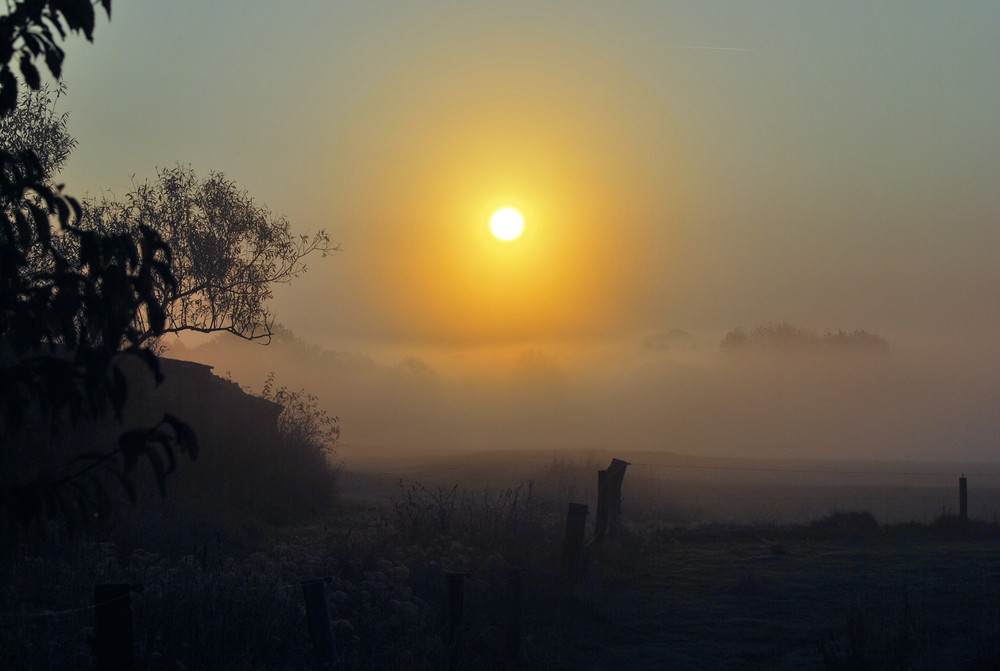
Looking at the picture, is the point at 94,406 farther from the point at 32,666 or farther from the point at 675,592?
the point at 675,592

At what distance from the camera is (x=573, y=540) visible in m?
13.5

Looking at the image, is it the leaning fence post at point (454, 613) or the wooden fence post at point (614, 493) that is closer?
the leaning fence post at point (454, 613)

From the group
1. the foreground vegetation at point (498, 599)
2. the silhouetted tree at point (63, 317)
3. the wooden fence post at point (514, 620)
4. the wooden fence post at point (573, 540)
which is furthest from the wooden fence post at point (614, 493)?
the silhouetted tree at point (63, 317)

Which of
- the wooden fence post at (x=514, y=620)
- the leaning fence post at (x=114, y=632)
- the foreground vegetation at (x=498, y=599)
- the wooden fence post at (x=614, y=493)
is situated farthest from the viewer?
the wooden fence post at (x=614, y=493)

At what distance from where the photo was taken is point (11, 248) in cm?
347

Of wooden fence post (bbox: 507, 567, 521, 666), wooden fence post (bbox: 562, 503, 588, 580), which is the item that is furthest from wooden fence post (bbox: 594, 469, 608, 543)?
wooden fence post (bbox: 507, 567, 521, 666)

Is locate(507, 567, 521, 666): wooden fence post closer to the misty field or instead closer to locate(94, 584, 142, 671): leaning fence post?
the misty field

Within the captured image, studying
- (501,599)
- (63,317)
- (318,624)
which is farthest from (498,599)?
(63,317)

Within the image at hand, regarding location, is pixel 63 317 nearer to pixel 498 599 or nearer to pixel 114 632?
pixel 114 632

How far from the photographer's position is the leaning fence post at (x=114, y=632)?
5590mm

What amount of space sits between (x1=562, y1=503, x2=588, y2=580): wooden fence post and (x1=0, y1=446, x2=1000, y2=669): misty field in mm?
240

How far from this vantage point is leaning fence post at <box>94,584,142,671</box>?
5.59 metres

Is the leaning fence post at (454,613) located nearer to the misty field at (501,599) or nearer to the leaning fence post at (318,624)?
the misty field at (501,599)

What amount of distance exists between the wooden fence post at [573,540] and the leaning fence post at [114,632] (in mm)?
8593
